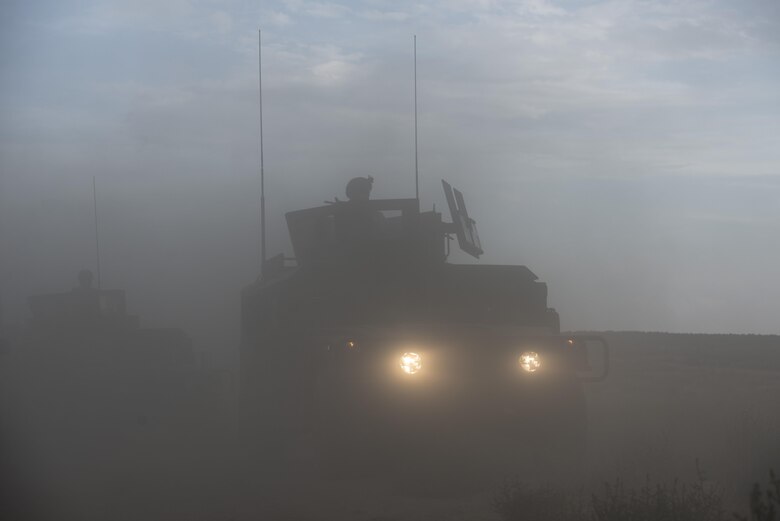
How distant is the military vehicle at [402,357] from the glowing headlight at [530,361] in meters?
0.01

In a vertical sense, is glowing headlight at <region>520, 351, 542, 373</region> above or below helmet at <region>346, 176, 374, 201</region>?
below

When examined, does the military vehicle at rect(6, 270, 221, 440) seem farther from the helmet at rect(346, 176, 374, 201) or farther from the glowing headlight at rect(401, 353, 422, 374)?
the glowing headlight at rect(401, 353, 422, 374)

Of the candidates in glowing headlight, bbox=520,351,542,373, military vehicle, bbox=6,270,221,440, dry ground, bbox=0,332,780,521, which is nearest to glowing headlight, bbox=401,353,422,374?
glowing headlight, bbox=520,351,542,373

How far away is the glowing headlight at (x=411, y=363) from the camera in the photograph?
9.69 metres

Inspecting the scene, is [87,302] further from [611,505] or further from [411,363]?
[611,505]

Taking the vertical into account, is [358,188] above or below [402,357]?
above

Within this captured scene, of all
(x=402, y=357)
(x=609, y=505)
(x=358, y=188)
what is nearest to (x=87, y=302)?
(x=358, y=188)

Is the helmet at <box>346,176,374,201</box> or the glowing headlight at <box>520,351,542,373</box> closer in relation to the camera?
the glowing headlight at <box>520,351,542,373</box>

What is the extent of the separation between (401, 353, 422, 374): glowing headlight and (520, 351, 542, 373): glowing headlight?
3.09 feet

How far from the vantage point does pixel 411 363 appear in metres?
9.70

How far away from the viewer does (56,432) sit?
14.9 m

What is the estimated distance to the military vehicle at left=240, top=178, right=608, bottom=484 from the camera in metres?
9.74

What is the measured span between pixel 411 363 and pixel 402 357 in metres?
0.09

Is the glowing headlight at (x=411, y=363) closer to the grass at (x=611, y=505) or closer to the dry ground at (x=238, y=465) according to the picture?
the dry ground at (x=238, y=465)
